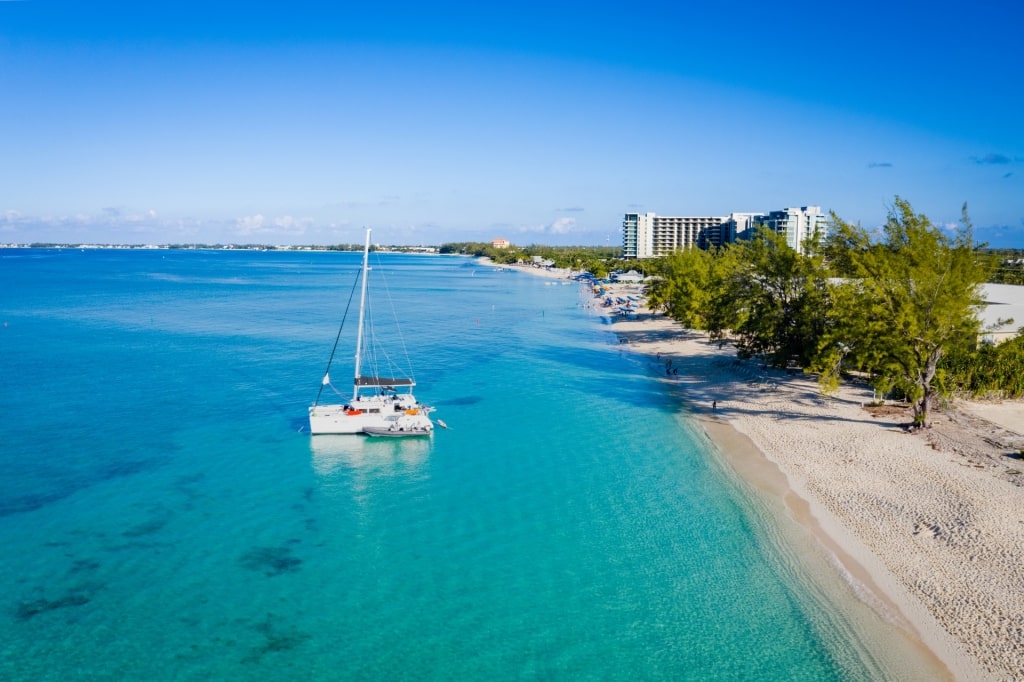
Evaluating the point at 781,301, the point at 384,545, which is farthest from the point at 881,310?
the point at 384,545

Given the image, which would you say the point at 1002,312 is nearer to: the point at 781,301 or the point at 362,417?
the point at 781,301

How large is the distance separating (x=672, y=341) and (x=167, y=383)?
48.7 metres

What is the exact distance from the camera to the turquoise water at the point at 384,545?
18406 mm

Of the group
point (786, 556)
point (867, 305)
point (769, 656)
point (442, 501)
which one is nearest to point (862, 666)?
point (769, 656)

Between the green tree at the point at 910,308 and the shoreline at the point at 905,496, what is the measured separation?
3064 millimetres

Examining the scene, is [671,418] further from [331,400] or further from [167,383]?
[167,383]

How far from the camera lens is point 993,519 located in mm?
24422

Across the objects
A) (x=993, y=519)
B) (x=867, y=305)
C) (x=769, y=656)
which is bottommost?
(x=769, y=656)

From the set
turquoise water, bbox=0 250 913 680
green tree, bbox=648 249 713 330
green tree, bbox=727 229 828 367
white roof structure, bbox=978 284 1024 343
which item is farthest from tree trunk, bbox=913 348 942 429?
green tree, bbox=648 249 713 330

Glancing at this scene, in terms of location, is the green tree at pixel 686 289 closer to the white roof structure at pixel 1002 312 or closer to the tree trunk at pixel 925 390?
the white roof structure at pixel 1002 312

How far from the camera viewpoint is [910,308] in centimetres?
3309

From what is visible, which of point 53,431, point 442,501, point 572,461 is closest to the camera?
point 442,501

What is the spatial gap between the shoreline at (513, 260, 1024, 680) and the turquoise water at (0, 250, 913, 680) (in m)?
2.09

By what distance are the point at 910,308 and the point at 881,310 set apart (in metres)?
1.42
